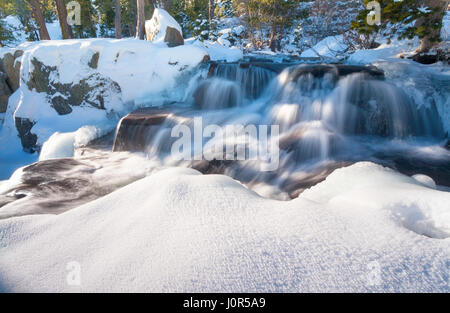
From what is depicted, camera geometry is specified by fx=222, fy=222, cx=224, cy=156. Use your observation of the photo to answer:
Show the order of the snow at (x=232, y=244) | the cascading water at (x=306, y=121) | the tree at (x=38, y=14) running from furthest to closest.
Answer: the tree at (x=38, y=14) → the cascading water at (x=306, y=121) → the snow at (x=232, y=244)

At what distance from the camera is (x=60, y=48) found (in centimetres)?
645

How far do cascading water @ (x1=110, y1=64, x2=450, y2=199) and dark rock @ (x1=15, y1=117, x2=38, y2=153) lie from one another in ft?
13.6

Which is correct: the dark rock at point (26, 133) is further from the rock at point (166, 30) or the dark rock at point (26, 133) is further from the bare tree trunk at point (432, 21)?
the bare tree trunk at point (432, 21)

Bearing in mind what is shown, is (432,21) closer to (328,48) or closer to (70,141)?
(328,48)

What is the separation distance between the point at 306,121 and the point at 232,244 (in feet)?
12.6

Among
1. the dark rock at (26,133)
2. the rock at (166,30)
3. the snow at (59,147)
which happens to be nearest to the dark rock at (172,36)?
the rock at (166,30)

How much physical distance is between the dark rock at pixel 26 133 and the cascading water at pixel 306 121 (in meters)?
4.13

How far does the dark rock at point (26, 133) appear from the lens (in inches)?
266

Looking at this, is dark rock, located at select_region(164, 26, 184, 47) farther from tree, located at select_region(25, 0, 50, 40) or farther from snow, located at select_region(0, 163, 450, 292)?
snow, located at select_region(0, 163, 450, 292)

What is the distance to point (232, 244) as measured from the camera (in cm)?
108

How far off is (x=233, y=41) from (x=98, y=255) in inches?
705

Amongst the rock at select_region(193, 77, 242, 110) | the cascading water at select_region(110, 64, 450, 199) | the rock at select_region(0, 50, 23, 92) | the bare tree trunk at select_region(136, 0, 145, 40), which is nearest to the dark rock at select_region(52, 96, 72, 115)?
the rock at select_region(0, 50, 23, 92)

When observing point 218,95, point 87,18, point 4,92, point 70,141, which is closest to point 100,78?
point 70,141

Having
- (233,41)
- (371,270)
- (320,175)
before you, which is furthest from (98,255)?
(233,41)
